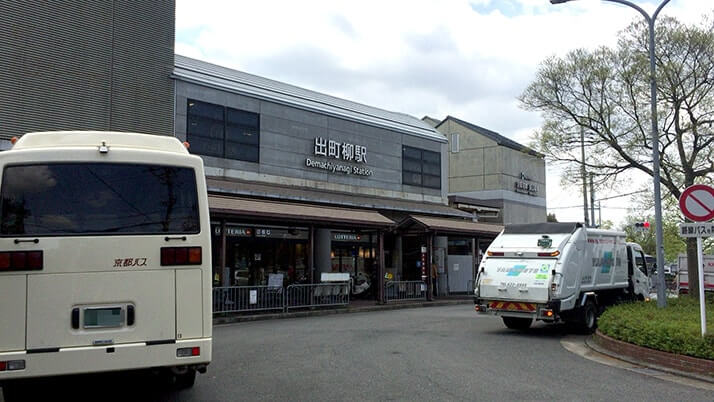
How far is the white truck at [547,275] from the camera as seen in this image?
557 inches

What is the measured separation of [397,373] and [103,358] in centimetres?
461

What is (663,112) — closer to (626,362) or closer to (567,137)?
(567,137)

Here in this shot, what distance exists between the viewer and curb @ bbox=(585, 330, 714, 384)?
9.62m

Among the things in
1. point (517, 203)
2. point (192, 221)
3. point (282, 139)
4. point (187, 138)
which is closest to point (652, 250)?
point (517, 203)

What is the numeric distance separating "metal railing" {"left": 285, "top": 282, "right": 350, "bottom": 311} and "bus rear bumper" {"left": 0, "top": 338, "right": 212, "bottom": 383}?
552 inches

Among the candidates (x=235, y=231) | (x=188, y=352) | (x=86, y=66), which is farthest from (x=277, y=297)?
(x=188, y=352)

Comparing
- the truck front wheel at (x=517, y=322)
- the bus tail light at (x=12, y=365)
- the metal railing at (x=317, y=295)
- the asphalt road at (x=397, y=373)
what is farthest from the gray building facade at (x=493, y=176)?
the bus tail light at (x=12, y=365)

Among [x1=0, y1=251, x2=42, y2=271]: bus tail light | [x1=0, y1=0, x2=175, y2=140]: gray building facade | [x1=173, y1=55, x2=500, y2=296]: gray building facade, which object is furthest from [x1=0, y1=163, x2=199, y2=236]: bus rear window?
[x1=0, y1=0, x2=175, y2=140]: gray building facade

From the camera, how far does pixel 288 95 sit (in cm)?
2703

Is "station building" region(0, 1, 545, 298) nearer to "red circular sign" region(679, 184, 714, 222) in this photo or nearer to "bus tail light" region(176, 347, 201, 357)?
"bus tail light" region(176, 347, 201, 357)

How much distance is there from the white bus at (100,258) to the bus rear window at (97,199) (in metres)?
0.01

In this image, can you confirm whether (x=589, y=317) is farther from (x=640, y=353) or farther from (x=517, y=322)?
(x=640, y=353)

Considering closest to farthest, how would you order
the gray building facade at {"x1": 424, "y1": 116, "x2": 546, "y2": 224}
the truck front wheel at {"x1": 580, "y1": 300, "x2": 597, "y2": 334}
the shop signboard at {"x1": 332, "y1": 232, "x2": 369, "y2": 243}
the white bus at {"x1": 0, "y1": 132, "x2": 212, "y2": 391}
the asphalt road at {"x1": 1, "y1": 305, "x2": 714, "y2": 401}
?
the white bus at {"x1": 0, "y1": 132, "x2": 212, "y2": 391}
the asphalt road at {"x1": 1, "y1": 305, "x2": 714, "y2": 401}
the truck front wheel at {"x1": 580, "y1": 300, "x2": 597, "y2": 334}
the shop signboard at {"x1": 332, "y1": 232, "x2": 369, "y2": 243}
the gray building facade at {"x1": 424, "y1": 116, "x2": 546, "y2": 224}

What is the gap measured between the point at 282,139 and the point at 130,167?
62.8ft
